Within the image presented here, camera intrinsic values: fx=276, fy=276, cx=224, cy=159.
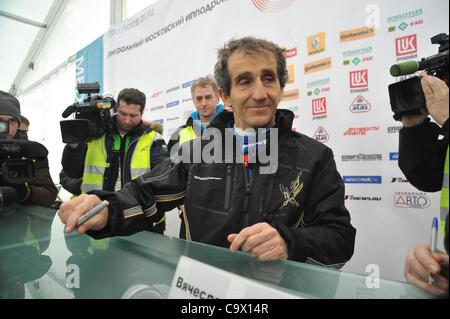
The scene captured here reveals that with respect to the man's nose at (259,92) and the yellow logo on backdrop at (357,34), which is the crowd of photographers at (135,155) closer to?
the man's nose at (259,92)

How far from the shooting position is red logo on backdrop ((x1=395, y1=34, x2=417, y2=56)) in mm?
1823

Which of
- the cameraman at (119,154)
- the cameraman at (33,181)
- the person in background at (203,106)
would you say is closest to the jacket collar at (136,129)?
the cameraman at (119,154)

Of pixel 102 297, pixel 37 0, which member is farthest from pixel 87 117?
pixel 37 0

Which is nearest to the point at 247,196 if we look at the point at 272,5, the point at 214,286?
the point at 214,286

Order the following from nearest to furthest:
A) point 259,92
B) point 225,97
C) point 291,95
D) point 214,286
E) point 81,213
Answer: point 214,286
point 81,213
point 259,92
point 225,97
point 291,95

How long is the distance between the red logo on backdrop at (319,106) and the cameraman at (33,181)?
76.6 inches

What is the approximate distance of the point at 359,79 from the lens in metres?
2.04

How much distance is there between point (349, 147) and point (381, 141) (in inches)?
8.5

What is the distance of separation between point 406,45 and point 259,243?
6.31ft

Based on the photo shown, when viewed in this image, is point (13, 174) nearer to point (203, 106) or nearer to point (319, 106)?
point (203, 106)

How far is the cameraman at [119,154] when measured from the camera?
1977 millimetres
